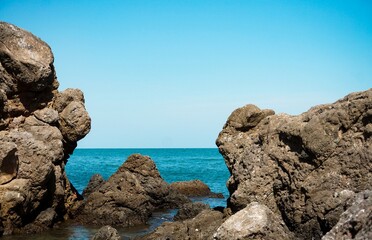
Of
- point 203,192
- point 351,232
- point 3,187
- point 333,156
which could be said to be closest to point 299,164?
point 333,156

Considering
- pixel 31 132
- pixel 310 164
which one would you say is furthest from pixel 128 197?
pixel 310 164

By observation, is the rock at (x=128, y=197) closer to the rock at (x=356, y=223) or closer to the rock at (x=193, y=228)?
the rock at (x=193, y=228)

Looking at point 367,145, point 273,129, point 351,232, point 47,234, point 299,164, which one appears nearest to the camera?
point 351,232

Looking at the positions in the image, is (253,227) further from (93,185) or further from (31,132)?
(93,185)

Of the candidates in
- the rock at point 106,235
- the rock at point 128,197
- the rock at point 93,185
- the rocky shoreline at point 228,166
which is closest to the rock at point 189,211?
the rocky shoreline at point 228,166

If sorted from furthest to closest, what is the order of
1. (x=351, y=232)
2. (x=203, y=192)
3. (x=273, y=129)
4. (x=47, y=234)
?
(x=203, y=192), (x=47, y=234), (x=273, y=129), (x=351, y=232)

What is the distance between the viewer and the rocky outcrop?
49.8 ft

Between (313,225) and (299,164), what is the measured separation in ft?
7.52

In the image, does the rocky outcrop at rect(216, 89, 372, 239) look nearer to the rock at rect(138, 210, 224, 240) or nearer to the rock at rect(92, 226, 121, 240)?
the rock at rect(138, 210, 224, 240)

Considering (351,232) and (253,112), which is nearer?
(351,232)

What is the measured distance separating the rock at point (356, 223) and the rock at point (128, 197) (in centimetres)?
1853

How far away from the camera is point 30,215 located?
23.6 meters

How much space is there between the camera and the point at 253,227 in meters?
13.7

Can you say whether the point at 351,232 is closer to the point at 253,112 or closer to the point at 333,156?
the point at 333,156
